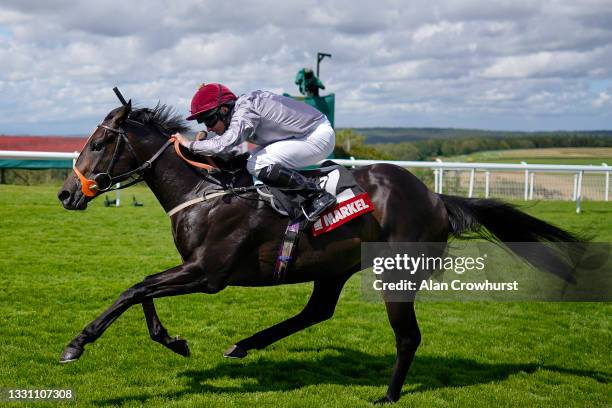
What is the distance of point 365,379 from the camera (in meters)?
4.90

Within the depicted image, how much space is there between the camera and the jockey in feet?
14.0

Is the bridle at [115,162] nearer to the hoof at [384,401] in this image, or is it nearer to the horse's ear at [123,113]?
the horse's ear at [123,113]

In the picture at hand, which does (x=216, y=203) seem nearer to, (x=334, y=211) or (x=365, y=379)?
(x=334, y=211)

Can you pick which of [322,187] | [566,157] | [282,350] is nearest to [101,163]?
[322,187]

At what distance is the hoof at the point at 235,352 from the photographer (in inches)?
189

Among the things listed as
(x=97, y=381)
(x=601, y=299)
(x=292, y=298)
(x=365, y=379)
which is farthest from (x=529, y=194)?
(x=97, y=381)

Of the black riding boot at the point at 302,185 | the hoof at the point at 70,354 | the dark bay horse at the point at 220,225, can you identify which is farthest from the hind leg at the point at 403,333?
the hoof at the point at 70,354

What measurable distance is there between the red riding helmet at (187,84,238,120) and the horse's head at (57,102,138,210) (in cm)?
46

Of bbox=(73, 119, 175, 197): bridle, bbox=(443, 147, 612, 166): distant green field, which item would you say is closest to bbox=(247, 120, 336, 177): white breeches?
bbox=(73, 119, 175, 197): bridle

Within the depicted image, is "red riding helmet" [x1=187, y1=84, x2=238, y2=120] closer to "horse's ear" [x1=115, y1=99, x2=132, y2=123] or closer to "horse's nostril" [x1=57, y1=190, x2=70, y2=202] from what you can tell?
"horse's ear" [x1=115, y1=99, x2=132, y2=123]

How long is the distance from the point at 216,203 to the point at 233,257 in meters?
0.39

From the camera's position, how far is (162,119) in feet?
15.6

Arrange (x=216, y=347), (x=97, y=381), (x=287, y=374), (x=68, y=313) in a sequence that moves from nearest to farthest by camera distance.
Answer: (x=97, y=381)
(x=287, y=374)
(x=216, y=347)
(x=68, y=313)

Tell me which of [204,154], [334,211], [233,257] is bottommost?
[233,257]
